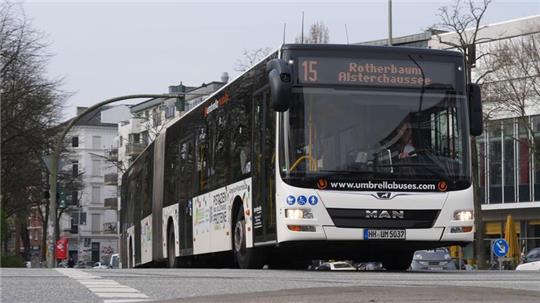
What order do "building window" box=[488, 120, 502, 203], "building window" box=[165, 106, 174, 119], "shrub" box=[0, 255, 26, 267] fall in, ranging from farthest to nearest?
"building window" box=[165, 106, 174, 119] → "building window" box=[488, 120, 502, 203] → "shrub" box=[0, 255, 26, 267]

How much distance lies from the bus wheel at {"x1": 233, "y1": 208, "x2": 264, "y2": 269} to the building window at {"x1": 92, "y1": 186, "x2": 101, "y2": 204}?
12790 cm

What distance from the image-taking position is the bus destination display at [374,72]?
17312mm

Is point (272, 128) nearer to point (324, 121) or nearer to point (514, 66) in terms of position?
point (324, 121)

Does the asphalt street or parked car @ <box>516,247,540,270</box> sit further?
parked car @ <box>516,247,540,270</box>

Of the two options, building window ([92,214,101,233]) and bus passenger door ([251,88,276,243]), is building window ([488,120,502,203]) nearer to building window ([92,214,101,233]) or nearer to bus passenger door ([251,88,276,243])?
bus passenger door ([251,88,276,243])

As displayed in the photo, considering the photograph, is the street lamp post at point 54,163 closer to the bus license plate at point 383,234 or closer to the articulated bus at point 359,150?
the articulated bus at point 359,150

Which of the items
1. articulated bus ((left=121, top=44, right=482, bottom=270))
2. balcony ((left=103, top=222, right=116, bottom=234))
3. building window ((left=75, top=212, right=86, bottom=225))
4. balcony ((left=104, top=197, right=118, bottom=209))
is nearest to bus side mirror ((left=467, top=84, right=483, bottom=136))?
articulated bus ((left=121, top=44, right=482, bottom=270))

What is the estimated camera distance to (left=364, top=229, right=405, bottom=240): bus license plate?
670 inches

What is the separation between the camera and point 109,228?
14088cm

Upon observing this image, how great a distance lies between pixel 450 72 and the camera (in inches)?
695

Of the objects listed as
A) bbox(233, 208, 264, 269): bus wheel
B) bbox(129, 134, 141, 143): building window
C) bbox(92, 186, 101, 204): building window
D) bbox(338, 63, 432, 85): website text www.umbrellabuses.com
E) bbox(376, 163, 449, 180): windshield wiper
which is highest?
bbox(129, 134, 141, 143): building window

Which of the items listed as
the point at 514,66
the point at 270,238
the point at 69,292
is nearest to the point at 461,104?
the point at 270,238

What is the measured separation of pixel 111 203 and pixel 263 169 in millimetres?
122456

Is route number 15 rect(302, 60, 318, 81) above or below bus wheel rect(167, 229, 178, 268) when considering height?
above
